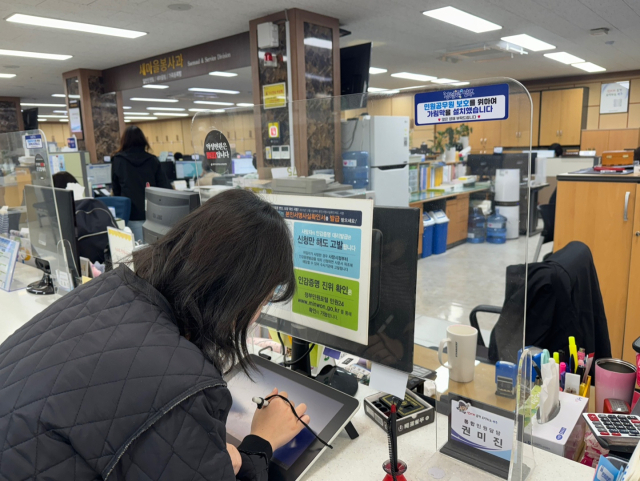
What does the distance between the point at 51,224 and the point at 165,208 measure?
0.71 m

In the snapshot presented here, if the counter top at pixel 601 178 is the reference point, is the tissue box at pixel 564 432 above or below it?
below

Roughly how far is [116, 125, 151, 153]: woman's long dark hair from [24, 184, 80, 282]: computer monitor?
2283 millimetres

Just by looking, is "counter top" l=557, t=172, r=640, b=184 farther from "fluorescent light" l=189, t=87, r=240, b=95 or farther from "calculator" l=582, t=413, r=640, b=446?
"fluorescent light" l=189, t=87, r=240, b=95

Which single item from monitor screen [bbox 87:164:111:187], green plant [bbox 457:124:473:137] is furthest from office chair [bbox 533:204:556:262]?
monitor screen [bbox 87:164:111:187]

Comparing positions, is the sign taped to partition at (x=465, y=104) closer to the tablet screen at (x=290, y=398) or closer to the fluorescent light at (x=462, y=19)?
the tablet screen at (x=290, y=398)

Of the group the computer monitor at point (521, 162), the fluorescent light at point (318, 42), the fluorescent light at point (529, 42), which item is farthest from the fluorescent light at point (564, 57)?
the computer monitor at point (521, 162)

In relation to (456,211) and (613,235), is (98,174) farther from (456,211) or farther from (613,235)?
(456,211)

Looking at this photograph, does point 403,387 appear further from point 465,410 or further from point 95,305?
point 95,305

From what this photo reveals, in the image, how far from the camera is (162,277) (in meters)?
0.80

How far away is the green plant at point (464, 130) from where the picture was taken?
3.21ft

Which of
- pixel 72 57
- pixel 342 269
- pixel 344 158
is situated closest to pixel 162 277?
pixel 342 269

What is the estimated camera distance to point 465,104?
35.2 inches

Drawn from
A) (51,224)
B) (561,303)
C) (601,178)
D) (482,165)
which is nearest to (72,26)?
(51,224)

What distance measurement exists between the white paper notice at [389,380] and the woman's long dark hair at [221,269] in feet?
1.05
